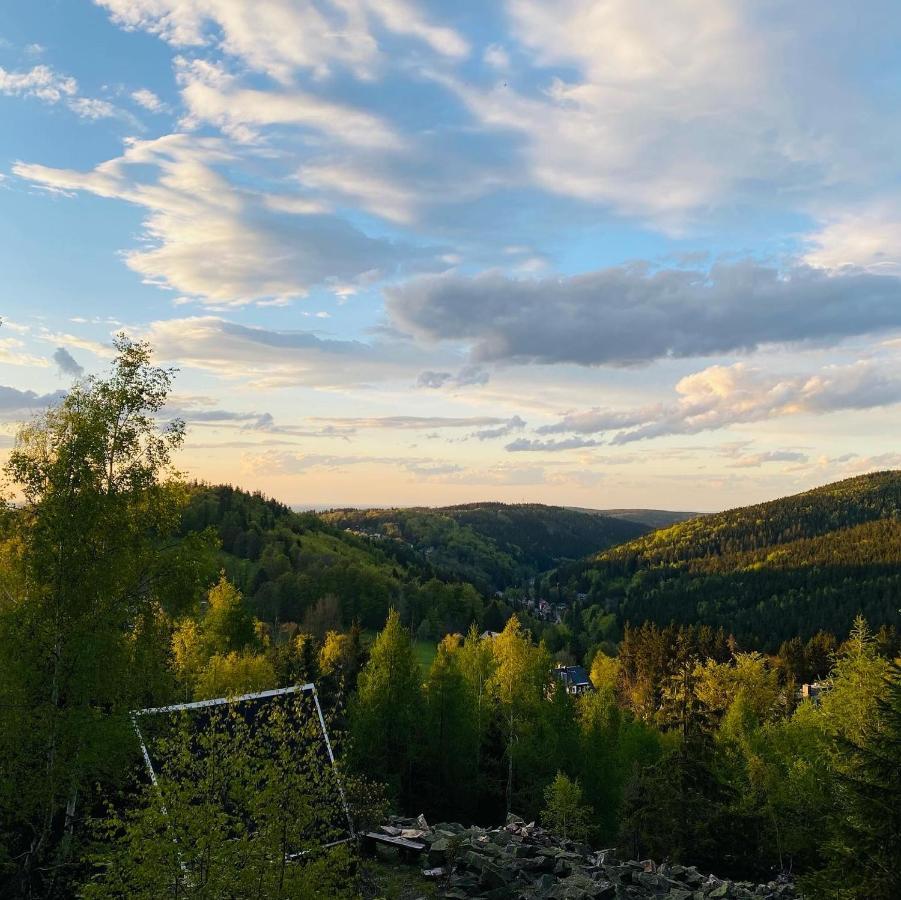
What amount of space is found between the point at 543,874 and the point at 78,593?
1946 cm

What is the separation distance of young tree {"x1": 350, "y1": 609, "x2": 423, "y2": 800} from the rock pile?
11548mm

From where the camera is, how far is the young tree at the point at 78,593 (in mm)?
18328

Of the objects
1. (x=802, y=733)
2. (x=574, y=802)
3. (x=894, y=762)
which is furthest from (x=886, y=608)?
(x=894, y=762)

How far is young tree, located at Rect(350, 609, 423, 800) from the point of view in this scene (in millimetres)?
42750

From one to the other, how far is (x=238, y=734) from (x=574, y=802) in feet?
101

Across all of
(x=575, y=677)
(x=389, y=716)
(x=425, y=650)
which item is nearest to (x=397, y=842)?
(x=389, y=716)

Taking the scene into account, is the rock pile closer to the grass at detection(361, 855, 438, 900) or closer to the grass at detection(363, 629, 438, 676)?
the grass at detection(361, 855, 438, 900)

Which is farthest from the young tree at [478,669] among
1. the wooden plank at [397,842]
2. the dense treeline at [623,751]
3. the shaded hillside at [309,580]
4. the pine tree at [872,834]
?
the shaded hillside at [309,580]

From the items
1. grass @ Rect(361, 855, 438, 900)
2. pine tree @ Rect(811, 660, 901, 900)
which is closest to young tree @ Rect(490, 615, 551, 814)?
grass @ Rect(361, 855, 438, 900)

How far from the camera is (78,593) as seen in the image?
19766 millimetres

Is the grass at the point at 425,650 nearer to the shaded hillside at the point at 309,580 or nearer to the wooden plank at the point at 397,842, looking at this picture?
the shaded hillside at the point at 309,580

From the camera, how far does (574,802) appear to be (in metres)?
40.9

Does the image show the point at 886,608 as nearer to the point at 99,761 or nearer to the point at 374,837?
the point at 374,837

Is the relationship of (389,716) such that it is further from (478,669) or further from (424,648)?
(424,648)
